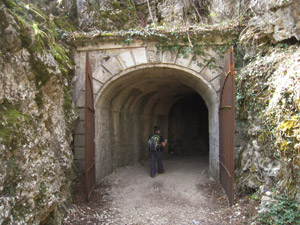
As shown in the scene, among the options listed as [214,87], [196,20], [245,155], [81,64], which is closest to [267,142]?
[245,155]

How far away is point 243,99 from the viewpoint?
470cm

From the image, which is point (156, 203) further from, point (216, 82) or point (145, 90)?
point (145, 90)

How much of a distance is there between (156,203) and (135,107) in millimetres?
3929

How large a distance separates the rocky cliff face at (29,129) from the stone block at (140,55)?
1.96 meters

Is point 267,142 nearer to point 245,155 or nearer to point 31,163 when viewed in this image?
point 245,155

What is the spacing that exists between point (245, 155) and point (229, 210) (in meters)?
1.09

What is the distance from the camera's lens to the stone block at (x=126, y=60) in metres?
5.42

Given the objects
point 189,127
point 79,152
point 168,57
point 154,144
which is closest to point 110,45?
point 168,57

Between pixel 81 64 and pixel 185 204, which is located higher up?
pixel 81 64

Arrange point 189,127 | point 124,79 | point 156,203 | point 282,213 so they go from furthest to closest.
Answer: point 189,127 < point 124,79 < point 156,203 < point 282,213

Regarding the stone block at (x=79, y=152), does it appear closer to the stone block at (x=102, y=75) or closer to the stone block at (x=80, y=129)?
the stone block at (x=80, y=129)

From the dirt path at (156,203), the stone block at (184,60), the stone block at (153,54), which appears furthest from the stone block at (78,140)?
the stone block at (184,60)

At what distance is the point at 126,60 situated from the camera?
5426mm

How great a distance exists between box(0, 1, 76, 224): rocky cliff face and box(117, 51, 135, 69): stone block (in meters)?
1.72
